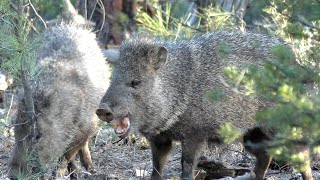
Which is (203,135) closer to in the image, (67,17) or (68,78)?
(68,78)

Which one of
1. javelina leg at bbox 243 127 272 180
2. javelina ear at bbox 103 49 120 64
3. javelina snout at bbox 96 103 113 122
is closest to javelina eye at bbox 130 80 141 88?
javelina snout at bbox 96 103 113 122

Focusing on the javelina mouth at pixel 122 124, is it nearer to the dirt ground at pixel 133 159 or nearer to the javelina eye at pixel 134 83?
the javelina eye at pixel 134 83

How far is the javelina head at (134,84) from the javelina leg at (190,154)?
392mm

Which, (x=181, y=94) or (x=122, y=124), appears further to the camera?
(x=181, y=94)

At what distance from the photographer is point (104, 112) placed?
515 cm

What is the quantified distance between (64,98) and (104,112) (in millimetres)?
1361

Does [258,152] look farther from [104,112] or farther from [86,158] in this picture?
[86,158]

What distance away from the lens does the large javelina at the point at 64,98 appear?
6.00 meters

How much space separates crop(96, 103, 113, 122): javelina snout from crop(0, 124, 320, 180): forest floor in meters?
1.02

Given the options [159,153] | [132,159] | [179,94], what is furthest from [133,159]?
[179,94]

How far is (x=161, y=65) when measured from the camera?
5730mm

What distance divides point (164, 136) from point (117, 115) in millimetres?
598

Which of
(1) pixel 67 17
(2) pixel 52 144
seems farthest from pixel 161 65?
(1) pixel 67 17

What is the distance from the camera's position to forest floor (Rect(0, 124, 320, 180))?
21.1ft
